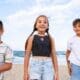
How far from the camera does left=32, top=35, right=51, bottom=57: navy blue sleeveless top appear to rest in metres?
2.16

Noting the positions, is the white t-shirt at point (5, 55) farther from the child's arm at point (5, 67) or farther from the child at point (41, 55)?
the child at point (41, 55)

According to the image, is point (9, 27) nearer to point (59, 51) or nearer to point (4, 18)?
point (4, 18)

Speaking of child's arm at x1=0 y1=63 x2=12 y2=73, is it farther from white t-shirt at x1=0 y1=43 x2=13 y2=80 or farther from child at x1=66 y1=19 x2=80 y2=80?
child at x1=66 y1=19 x2=80 y2=80

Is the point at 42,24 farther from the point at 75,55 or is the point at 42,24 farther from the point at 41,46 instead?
the point at 75,55

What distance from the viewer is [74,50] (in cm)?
228

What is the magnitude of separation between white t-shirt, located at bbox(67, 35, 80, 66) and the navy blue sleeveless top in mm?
216

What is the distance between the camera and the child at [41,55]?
2127 mm

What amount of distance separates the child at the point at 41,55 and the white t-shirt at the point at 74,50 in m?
0.16

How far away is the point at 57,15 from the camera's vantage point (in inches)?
143

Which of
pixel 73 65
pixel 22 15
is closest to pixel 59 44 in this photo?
pixel 22 15

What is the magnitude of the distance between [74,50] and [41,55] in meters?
0.30

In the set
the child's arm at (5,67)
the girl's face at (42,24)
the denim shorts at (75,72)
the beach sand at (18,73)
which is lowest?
the beach sand at (18,73)

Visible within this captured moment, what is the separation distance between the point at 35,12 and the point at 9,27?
0.42m

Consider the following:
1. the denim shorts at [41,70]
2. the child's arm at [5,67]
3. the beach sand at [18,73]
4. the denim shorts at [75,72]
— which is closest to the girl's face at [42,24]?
the denim shorts at [41,70]
